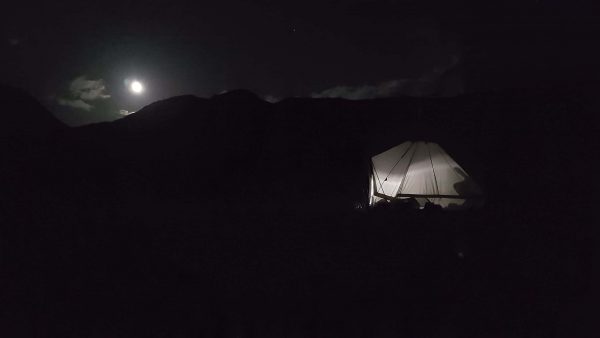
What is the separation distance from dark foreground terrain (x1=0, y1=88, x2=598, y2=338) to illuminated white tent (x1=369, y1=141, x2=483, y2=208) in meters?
0.54

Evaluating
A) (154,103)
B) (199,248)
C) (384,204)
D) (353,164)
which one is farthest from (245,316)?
(154,103)

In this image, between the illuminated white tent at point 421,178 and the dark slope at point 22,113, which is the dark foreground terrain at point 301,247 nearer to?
the illuminated white tent at point 421,178

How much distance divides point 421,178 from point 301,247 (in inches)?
259

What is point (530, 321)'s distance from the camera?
348 inches

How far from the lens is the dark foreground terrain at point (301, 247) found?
9.24 m

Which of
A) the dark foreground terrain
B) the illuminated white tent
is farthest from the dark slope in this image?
the illuminated white tent

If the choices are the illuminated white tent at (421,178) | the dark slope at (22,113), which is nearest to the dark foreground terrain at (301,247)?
the illuminated white tent at (421,178)

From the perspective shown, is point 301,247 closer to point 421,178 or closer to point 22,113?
point 421,178

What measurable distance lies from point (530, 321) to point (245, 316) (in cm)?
715

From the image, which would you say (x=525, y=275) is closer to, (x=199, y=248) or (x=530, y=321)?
(x=530, y=321)

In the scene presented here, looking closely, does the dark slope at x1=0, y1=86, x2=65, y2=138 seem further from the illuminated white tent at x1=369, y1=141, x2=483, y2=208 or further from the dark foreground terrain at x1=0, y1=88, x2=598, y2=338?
the illuminated white tent at x1=369, y1=141, x2=483, y2=208

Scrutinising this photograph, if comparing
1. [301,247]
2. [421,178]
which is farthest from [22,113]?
[421,178]

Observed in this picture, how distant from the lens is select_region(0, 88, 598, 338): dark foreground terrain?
30.3ft

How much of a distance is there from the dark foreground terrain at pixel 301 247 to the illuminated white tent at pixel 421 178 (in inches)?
21.2
